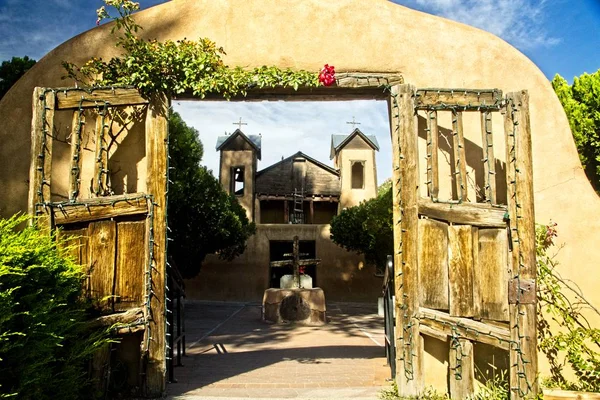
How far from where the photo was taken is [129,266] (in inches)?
204

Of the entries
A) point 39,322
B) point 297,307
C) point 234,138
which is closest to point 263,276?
point 234,138

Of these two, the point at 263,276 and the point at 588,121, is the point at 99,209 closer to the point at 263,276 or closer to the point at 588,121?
the point at 588,121

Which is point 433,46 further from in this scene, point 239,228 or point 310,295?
point 239,228

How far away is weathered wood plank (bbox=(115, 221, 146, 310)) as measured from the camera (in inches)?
203

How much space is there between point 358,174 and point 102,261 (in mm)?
23701

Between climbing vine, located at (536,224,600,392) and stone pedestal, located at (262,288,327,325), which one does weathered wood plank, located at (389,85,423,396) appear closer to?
climbing vine, located at (536,224,600,392)

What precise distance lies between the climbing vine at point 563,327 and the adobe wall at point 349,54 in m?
0.53

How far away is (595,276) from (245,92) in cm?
402

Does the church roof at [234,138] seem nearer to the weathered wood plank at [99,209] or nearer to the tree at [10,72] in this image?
the tree at [10,72]

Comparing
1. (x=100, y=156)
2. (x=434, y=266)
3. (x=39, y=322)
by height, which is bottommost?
(x=39, y=322)

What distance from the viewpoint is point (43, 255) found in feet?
13.4

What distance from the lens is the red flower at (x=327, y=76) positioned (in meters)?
5.50

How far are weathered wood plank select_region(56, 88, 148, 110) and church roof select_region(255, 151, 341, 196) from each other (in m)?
22.1

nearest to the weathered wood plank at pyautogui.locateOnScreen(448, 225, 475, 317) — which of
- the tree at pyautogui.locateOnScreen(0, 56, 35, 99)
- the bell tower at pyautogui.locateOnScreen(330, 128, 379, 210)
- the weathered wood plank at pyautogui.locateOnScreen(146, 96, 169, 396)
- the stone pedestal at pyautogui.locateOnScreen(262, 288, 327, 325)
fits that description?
the weathered wood plank at pyautogui.locateOnScreen(146, 96, 169, 396)
